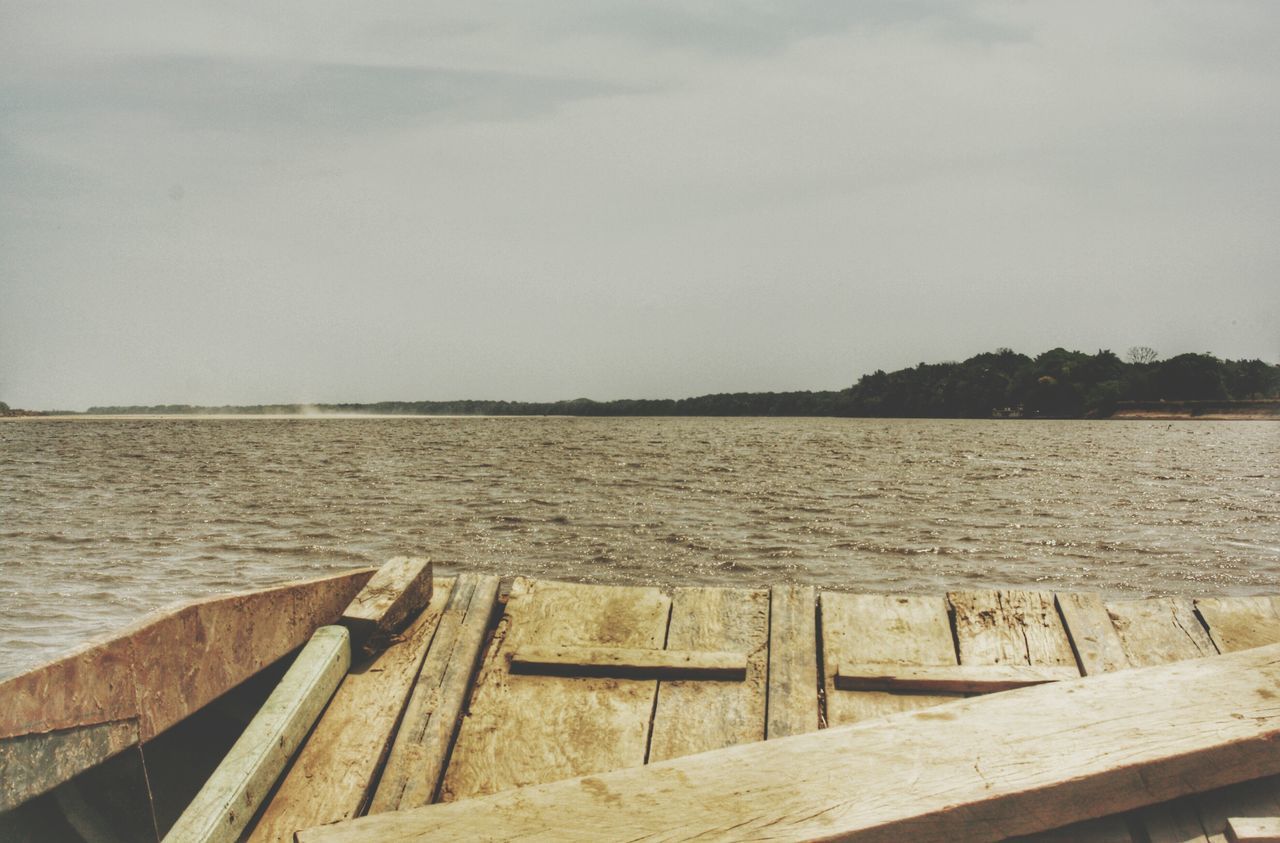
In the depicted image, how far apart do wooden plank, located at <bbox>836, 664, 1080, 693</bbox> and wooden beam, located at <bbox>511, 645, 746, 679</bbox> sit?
17.9 inches

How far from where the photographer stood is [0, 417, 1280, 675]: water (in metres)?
12.2

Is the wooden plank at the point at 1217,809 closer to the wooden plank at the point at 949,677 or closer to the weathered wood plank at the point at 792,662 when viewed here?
the wooden plank at the point at 949,677

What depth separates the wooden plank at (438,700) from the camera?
9.53 ft

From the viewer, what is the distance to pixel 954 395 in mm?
130375

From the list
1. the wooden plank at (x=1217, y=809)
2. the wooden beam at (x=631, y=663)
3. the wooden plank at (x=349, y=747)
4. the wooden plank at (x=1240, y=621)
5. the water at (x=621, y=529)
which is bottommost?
the water at (x=621, y=529)

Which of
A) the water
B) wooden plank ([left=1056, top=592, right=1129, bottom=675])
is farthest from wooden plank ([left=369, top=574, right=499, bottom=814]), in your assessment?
the water

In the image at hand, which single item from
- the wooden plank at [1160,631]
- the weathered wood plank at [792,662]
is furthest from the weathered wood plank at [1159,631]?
the weathered wood plank at [792,662]

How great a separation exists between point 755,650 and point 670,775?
1308 millimetres

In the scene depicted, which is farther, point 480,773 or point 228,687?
point 228,687

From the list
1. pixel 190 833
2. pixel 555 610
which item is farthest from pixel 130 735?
pixel 555 610

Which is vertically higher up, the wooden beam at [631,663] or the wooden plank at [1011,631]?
the wooden plank at [1011,631]

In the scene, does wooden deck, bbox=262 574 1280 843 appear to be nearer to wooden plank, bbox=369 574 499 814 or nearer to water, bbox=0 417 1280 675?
wooden plank, bbox=369 574 499 814

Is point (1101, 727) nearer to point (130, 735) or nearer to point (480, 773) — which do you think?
point (480, 773)

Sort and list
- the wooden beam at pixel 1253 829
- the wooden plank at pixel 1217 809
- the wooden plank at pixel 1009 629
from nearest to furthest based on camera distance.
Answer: the wooden beam at pixel 1253 829 < the wooden plank at pixel 1217 809 < the wooden plank at pixel 1009 629
